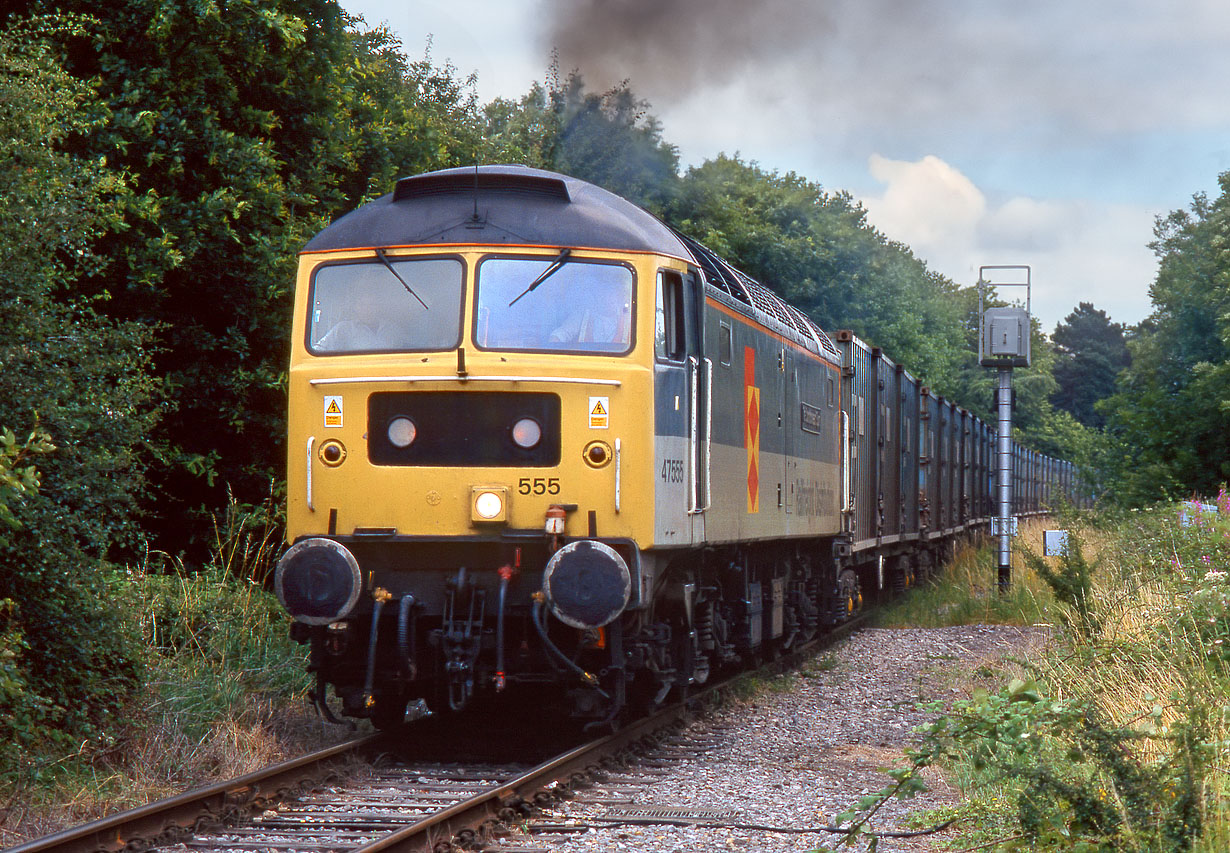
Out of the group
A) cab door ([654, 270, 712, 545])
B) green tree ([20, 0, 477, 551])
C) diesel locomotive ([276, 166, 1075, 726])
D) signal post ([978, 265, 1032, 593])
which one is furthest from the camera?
signal post ([978, 265, 1032, 593])

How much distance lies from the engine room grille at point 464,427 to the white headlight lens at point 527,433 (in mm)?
18

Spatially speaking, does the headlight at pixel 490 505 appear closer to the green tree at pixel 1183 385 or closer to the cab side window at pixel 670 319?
the cab side window at pixel 670 319

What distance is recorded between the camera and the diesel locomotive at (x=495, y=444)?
7844mm

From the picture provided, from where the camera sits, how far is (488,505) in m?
7.87

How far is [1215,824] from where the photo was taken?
16.1 ft

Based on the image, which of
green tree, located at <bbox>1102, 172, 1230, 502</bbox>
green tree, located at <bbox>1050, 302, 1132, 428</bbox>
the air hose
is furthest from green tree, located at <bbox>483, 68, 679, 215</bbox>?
green tree, located at <bbox>1050, 302, 1132, 428</bbox>

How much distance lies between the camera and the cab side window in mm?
8320

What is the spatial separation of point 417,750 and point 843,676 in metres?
5.32

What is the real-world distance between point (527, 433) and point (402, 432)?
736mm

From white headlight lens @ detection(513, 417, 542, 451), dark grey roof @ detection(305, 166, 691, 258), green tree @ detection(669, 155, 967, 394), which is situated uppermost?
green tree @ detection(669, 155, 967, 394)

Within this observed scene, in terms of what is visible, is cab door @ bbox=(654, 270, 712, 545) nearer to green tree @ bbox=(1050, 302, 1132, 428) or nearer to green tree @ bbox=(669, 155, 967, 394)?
green tree @ bbox=(669, 155, 967, 394)

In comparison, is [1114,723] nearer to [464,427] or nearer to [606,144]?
[464,427]

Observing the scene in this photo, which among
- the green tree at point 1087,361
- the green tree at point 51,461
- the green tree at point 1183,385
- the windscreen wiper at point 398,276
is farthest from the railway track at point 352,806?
the green tree at point 1087,361

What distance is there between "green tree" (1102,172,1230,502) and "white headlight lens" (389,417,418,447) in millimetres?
22204
